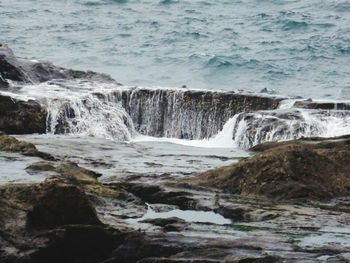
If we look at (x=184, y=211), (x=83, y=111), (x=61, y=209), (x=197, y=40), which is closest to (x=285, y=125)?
(x=83, y=111)

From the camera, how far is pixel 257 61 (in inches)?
1492

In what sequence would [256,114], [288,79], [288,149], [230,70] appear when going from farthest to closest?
[230,70] → [288,79] → [256,114] → [288,149]

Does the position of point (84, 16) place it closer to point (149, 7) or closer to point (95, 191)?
point (149, 7)

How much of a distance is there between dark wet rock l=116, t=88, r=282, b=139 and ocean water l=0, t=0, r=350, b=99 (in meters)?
8.42

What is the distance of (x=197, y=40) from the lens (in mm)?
42969

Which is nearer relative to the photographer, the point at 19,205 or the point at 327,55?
the point at 19,205

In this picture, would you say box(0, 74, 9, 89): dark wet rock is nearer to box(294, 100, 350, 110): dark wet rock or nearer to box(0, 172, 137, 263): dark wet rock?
box(294, 100, 350, 110): dark wet rock

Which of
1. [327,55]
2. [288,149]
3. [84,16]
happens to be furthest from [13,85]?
[84,16]

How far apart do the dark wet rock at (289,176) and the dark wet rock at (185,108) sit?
11078 millimetres

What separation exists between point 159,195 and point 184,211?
725 millimetres

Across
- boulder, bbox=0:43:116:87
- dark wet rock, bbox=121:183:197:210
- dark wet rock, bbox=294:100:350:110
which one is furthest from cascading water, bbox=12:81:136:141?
dark wet rock, bbox=121:183:197:210

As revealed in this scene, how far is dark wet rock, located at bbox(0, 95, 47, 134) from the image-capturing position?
19719 millimetres

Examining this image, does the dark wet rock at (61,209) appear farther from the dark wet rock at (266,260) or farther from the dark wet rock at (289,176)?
the dark wet rock at (289,176)

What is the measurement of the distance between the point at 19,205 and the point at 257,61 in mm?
29587
